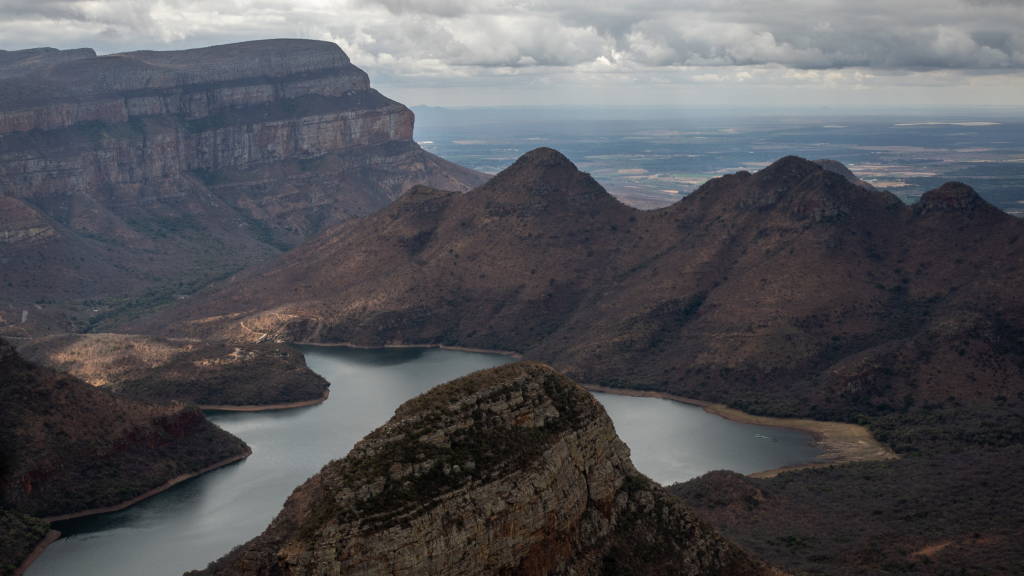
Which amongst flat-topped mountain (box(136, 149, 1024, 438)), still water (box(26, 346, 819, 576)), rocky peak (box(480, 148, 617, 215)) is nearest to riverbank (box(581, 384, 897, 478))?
flat-topped mountain (box(136, 149, 1024, 438))

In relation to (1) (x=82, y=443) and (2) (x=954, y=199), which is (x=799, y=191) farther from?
(1) (x=82, y=443)

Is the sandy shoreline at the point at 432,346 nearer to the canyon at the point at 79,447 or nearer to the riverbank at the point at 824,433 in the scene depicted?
the riverbank at the point at 824,433

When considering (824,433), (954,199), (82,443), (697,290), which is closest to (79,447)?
(82,443)

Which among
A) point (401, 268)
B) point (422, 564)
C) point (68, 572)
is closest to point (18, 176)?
point (401, 268)

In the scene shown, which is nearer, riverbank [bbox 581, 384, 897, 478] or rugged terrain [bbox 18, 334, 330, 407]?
riverbank [bbox 581, 384, 897, 478]

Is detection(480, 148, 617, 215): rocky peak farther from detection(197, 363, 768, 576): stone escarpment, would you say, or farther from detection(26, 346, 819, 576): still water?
detection(197, 363, 768, 576): stone escarpment

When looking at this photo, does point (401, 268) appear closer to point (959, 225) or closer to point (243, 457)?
point (243, 457)
